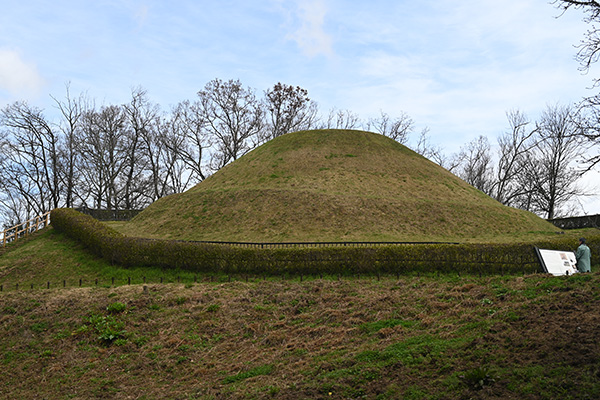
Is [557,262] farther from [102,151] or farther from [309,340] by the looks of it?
[102,151]

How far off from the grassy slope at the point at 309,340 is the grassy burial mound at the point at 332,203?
12.2 meters

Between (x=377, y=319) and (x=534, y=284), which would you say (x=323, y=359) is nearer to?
(x=377, y=319)

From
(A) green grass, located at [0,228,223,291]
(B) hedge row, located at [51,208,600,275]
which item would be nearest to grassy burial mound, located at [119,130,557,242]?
(A) green grass, located at [0,228,223,291]

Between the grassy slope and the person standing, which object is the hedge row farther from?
the person standing

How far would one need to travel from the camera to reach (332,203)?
2862 cm

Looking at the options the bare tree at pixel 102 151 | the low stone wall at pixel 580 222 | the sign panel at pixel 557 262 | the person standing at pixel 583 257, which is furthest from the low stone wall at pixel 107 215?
the low stone wall at pixel 580 222

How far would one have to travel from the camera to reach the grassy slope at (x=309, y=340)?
621 cm

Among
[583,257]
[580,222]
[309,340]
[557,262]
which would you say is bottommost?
[309,340]

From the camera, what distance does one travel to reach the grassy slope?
20.4 ft

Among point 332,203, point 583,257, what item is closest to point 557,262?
point 583,257

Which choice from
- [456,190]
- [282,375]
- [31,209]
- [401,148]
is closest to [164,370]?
[282,375]

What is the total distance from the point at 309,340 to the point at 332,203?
19484mm

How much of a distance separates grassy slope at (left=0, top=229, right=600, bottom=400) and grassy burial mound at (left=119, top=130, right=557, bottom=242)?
40.1 ft

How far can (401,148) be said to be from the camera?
41.5 meters
